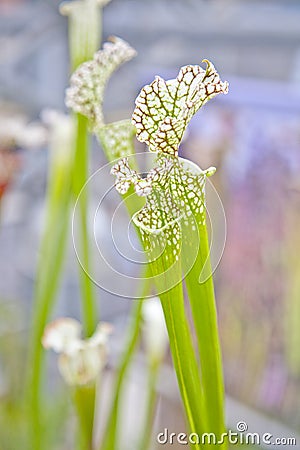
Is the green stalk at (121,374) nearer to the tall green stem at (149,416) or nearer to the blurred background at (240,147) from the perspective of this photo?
the tall green stem at (149,416)

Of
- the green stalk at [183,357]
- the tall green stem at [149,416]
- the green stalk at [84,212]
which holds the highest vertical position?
the green stalk at [84,212]

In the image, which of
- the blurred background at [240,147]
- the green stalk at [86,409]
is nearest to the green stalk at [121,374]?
the green stalk at [86,409]

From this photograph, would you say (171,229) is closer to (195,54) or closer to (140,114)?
(140,114)

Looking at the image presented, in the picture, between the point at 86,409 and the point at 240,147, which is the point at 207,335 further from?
the point at 240,147

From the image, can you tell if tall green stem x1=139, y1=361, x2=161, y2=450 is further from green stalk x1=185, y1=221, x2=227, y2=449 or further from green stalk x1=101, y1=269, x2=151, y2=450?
green stalk x1=185, y1=221, x2=227, y2=449

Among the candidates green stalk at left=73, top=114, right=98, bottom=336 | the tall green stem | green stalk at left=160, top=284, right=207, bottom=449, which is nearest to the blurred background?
the tall green stem

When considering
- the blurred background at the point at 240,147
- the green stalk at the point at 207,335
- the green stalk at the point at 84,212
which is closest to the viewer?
the green stalk at the point at 207,335

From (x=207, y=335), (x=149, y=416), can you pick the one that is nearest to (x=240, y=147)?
(x=149, y=416)
